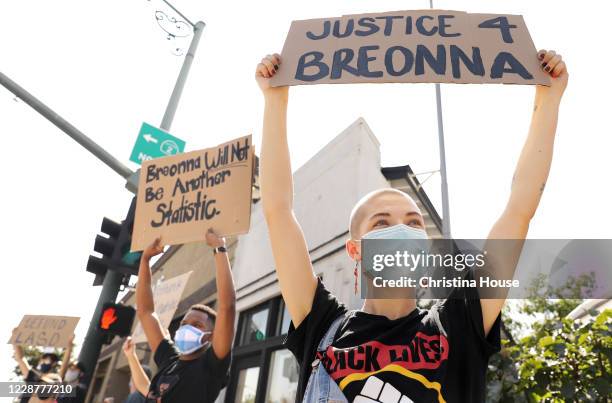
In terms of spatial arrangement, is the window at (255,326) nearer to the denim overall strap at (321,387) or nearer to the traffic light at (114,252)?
the traffic light at (114,252)

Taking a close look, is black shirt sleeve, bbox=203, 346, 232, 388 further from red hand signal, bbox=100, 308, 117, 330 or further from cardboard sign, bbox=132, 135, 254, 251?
red hand signal, bbox=100, 308, 117, 330

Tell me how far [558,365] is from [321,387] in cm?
258

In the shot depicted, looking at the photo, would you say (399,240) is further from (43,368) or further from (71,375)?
(43,368)

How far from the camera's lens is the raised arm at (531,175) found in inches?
53.5

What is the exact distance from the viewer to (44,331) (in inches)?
→ 201

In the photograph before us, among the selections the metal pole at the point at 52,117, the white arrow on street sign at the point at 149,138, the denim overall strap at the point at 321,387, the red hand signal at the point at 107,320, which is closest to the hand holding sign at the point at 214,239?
the denim overall strap at the point at 321,387

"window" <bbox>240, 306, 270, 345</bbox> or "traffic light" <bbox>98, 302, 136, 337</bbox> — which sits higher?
"window" <bbox>240, 306, 270, 345</bbox>

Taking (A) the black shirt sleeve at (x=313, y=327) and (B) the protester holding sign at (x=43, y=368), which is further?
(B) the protester holding sign at (x=43, y=368)

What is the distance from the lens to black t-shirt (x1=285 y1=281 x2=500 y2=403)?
1233 mm

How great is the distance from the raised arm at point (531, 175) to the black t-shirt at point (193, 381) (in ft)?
5.78

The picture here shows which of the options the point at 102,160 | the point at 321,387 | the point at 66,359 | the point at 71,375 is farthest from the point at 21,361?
the point at 321,387

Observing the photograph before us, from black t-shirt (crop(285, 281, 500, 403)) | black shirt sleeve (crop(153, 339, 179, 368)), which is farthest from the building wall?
black t-shirt (crop(285, 281, 500, 403))

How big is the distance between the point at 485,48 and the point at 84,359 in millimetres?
4475

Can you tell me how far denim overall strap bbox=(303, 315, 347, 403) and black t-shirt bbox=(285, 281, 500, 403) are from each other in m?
0.02
